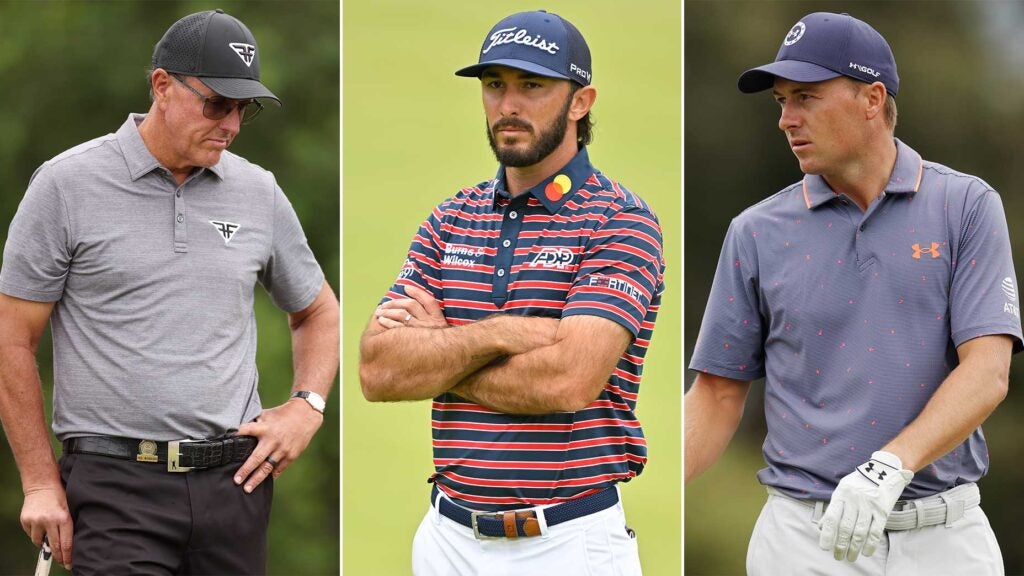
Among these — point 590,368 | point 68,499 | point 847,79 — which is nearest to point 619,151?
point 847,79

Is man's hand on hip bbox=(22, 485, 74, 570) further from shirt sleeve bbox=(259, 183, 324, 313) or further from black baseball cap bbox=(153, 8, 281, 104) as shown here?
black baseball cap bbox=(153, 8, 281, 104)

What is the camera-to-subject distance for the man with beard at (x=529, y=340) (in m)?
2.96

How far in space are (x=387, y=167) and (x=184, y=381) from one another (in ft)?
4.02

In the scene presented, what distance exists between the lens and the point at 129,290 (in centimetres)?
333

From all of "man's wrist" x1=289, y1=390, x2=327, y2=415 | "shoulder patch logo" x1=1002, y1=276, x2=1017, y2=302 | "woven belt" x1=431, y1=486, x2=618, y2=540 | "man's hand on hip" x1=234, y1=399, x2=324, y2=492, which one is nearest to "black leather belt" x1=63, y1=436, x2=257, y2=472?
"man's hand on hip" x1=234, y1=399, x2=324, y2=492

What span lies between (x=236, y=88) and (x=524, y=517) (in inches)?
53.1

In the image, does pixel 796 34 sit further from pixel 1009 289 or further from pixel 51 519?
pixel 51 519

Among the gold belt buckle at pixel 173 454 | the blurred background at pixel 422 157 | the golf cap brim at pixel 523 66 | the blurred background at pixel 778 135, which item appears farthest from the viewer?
the blurred background at pixel 778 135

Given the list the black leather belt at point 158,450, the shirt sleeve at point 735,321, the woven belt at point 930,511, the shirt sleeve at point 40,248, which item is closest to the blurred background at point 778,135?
the shirt sleeve at point 735,321

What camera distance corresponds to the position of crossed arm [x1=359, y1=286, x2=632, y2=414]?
2906mm

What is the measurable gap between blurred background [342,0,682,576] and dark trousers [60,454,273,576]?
0.84m

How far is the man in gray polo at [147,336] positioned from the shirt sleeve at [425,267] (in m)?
0.53

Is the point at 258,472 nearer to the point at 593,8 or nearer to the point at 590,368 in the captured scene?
the point at 590,368

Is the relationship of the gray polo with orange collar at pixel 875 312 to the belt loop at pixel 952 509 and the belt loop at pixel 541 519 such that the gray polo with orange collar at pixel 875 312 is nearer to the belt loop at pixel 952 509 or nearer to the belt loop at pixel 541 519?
the belt loop at pixel 952 509
